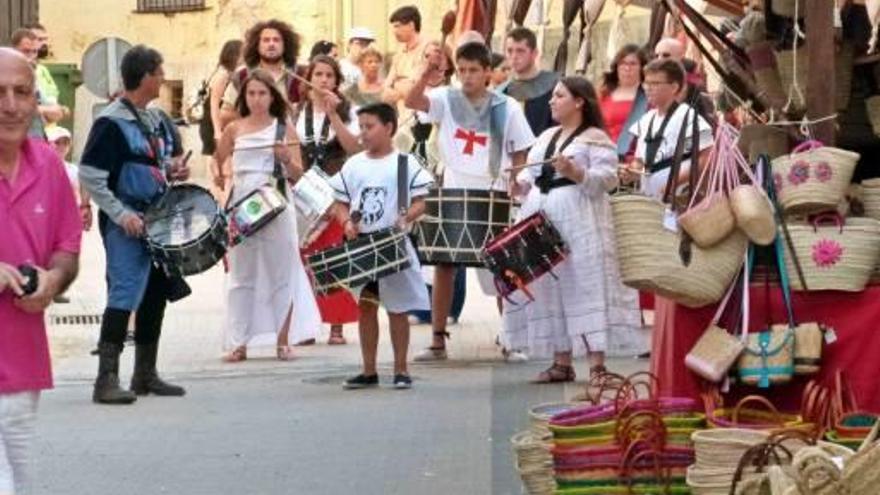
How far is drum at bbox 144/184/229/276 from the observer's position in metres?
12.2

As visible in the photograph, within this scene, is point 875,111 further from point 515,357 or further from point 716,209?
point 515,357

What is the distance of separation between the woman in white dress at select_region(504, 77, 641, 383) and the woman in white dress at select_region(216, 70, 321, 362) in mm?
2094

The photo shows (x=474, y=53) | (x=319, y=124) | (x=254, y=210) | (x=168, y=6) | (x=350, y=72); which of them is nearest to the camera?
(x=474, y=53)

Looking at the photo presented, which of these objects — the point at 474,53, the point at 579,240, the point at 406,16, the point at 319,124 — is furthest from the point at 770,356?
the point at 406,16

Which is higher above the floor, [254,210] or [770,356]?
[254,210]

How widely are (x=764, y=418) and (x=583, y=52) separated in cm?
644

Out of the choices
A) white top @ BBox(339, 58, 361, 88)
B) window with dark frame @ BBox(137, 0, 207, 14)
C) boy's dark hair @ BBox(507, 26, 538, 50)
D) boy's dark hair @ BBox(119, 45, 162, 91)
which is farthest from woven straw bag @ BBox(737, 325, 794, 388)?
window with dark frame @ BBox(137, 0, 207, 14)

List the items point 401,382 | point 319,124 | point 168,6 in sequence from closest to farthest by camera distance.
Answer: point 401,382 < point 319,124 < point 168,6

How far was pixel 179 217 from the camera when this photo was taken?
1234cm

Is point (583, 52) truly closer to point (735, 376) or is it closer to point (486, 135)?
point (486, 135)

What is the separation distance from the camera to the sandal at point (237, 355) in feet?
47.6

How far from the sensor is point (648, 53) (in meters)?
14.9

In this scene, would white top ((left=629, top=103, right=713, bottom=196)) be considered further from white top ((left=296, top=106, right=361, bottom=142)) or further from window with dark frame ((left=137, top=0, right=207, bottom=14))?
window with dark frame ((left=137, top=0, right=207, bottom=14))

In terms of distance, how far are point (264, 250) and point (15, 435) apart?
7.55 m
